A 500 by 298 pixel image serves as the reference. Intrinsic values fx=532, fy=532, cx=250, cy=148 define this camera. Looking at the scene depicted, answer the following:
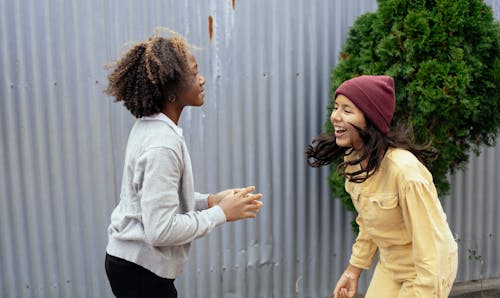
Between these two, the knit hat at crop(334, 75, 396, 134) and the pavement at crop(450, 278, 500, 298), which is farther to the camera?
the pavement at crop(450, 278, 500, 298)

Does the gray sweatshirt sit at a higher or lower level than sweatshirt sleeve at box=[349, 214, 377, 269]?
higher

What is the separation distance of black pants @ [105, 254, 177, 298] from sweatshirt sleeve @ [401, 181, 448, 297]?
1.10m

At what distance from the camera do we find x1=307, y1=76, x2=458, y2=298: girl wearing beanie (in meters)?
2.22

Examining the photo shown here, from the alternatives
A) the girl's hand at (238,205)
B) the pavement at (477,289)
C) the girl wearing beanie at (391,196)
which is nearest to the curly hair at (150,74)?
the girl's hand at (238,205)

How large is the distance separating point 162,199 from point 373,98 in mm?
1049

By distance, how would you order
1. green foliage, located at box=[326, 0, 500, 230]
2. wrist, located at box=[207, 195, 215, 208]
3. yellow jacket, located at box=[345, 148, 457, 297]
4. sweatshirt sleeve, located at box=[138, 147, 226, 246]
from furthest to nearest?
green foliage, located at box=[326, 0, 500, 230], wrist, located at box=[207, 195, 215, 208], yellow jacket, located at box=[345, 148, 457, 297], sweatshirt sleeve, located at box=[138, 147, 226, 246]

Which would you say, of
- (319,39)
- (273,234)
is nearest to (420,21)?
(319,39)

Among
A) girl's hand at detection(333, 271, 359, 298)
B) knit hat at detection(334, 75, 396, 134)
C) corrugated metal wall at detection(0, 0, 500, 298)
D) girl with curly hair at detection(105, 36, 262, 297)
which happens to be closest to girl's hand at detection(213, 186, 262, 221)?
girl with curly hair at detection(105, 36, 262, 297)

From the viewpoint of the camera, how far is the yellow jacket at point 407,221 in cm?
221

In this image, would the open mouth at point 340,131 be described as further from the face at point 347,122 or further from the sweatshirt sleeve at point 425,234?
the sweatshirt sleeve at point 425,234

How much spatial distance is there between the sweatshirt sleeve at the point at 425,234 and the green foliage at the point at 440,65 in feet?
3.88

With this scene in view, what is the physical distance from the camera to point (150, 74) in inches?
89.4

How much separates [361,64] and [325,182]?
3.66ft

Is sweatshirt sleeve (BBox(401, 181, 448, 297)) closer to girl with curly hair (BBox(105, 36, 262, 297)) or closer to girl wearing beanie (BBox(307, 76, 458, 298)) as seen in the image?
girl wearing beanie (BBox(307, 76, 458, 298))
